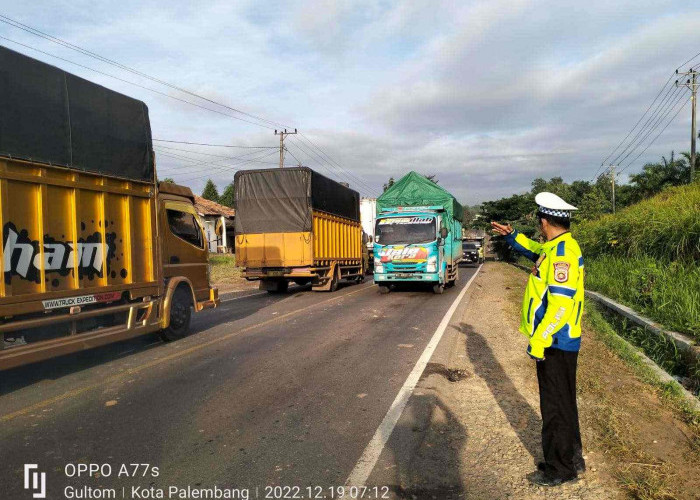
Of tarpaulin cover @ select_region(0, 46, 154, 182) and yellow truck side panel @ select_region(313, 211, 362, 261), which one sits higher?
tarpaulin cover @ select_region(0, 46, 154, 182)

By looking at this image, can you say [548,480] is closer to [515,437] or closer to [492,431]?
[515,437]

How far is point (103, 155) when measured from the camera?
21.5 feet

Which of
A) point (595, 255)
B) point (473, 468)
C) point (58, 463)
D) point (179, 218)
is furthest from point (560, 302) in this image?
point (595, 255)

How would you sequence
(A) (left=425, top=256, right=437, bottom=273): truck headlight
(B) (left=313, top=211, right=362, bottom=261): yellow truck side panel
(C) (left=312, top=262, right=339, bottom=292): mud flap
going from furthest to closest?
(C) (left=312, top=262, right=339, bottom=292): mud flap → (B) (left=313, top=211, right=362, bottom=261): yellow truck side panel → (A) (left=425, top=256, right=437, bottom=273): truck headlight

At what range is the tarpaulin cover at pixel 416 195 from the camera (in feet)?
59.7

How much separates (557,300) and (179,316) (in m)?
6.73

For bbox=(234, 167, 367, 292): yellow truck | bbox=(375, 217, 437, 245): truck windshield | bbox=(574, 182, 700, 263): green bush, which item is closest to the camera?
bbox=(574, 182, 700, 263): green bush

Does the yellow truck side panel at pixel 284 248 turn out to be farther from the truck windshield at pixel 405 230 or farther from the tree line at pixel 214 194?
the tree line at pixel 214 194

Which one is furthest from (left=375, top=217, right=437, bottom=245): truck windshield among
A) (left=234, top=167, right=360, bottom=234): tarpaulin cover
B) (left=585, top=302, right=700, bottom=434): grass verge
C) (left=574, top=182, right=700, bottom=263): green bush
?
(left=585, top=302, right=700, bottom=434): grass verge

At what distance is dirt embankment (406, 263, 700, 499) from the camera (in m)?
3.32

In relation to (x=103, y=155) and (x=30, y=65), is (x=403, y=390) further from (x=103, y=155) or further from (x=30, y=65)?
(x=30, y=65)

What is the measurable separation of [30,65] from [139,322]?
12.1ft

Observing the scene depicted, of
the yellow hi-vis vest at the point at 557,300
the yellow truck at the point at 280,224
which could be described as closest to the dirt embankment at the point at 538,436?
the yellow hi-vis vest at the point at 557,300

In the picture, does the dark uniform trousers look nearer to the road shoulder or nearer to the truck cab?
the road shoulder
